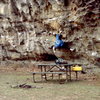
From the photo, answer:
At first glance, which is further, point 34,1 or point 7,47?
point 7,47

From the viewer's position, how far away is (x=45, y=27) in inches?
662

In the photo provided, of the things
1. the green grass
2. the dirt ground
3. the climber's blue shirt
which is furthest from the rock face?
the green grass

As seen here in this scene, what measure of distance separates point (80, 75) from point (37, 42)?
404 centimetres

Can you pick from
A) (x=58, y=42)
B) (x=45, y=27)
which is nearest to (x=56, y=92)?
(x=58, y=42)

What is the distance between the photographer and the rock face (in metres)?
14.3

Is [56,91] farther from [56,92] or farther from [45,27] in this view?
[45,27]

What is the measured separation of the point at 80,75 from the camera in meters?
14.8

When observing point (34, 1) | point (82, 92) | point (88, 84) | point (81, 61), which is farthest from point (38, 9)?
point (82, 92)

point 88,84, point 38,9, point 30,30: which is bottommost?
point 88,84

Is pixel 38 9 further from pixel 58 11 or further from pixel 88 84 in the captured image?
pixel 88 84

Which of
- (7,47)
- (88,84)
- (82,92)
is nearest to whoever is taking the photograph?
(82,92)

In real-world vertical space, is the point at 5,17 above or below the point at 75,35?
above

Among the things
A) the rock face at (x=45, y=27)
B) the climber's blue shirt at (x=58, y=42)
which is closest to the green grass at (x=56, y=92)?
the rock face at (x=45, y=27)

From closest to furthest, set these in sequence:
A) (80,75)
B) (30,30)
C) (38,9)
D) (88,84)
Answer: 1. (88,84)
2. (80,75)
3. (38,9)
4. (30,30)
